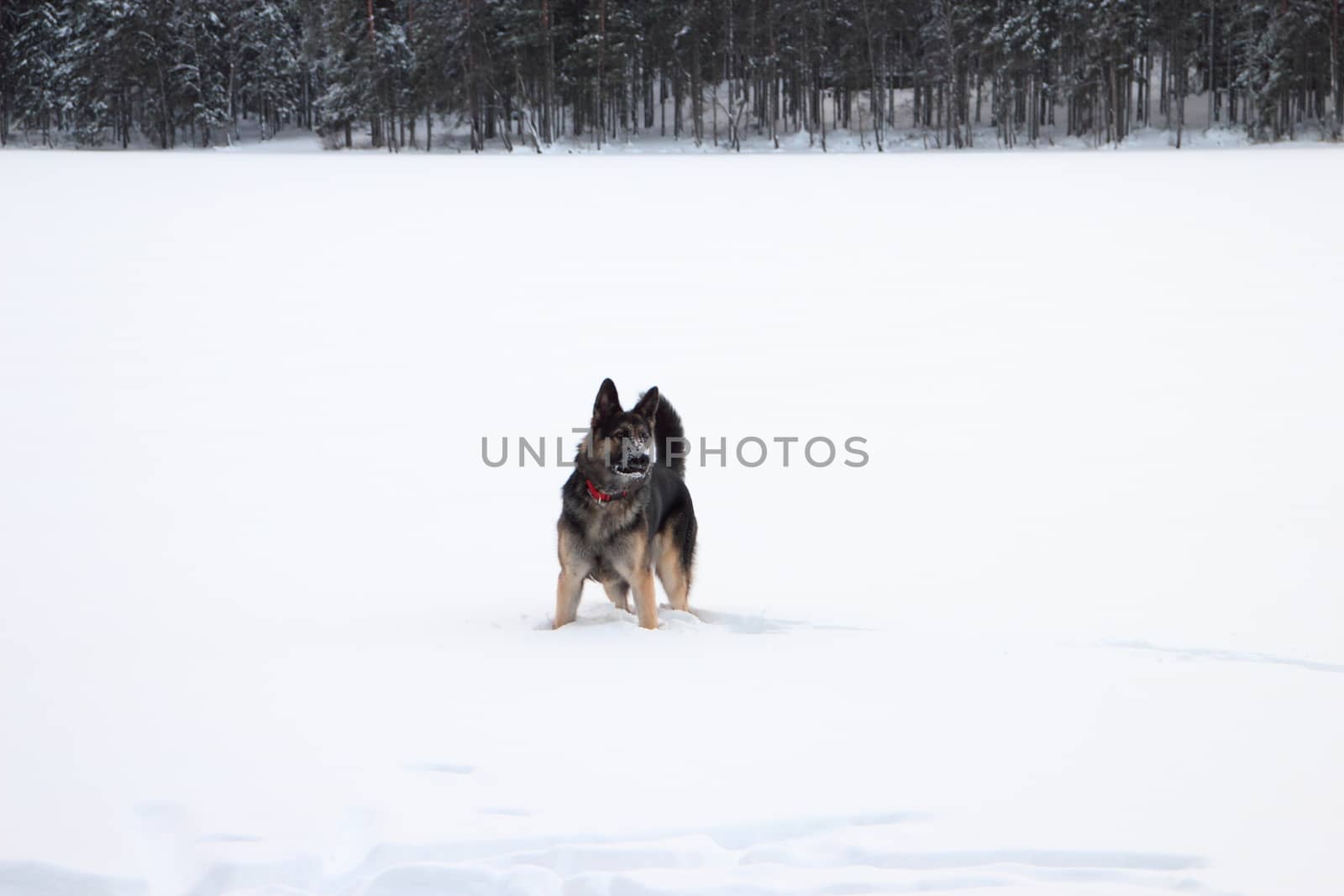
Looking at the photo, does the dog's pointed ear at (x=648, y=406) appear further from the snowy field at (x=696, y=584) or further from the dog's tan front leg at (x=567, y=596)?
the snowy field at (x=696, y=584)

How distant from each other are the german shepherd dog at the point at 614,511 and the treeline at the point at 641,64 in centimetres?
4916

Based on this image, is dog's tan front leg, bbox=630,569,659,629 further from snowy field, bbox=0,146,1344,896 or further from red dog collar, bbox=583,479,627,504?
red dog collar, bbox=583,479,627,504

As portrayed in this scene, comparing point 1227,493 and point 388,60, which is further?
point 388,60

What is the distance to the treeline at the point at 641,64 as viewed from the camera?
52.9 m

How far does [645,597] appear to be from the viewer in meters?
5.49

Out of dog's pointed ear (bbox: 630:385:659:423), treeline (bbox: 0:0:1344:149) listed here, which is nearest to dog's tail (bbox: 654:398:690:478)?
dog's pointed ear (bbox: 630:385:659:423)

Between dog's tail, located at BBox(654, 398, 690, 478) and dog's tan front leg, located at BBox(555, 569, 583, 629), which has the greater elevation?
dog's tail, located at BBox(654, 398, 690, 478)

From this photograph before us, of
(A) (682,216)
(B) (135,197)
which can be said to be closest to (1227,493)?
(A) (682,216)

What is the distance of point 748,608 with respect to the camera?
6.40 metres

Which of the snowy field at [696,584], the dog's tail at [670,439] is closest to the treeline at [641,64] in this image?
the snowy field at [696,584]

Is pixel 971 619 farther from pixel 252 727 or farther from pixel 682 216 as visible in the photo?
pixel 682 216

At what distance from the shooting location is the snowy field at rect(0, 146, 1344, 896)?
11.6ft

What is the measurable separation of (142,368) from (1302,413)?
44.2ft

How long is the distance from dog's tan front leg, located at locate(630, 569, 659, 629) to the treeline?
4933 cm
